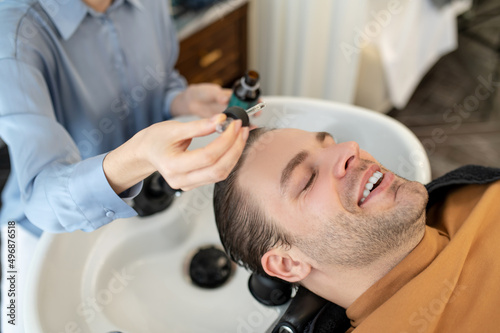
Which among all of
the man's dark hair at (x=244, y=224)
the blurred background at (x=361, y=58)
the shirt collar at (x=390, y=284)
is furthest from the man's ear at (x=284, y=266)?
the blurred background at (x=361, y=58)

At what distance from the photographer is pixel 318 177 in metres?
0.82

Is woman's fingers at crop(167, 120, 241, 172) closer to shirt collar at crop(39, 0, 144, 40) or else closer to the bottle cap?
the bottle cap

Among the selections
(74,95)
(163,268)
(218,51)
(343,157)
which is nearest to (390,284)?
(343,157)

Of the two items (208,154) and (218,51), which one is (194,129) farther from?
(218,51)

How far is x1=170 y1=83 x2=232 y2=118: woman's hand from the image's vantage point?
1084 millimetres

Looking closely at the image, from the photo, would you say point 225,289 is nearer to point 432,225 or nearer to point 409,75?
point 432,225

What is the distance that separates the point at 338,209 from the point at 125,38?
0.68m

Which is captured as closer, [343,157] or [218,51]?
[343,157]

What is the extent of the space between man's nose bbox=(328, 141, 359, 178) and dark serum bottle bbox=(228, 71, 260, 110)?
198 mm

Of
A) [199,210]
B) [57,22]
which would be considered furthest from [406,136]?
[57,22]

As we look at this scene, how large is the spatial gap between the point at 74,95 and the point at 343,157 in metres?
0.63

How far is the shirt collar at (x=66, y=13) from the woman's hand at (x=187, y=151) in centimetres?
43

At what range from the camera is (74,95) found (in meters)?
1.02

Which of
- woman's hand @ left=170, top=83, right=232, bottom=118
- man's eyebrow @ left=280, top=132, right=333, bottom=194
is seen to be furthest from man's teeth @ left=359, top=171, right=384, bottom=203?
woman's hand @ left=170, top=83, right=232, bottom=118
